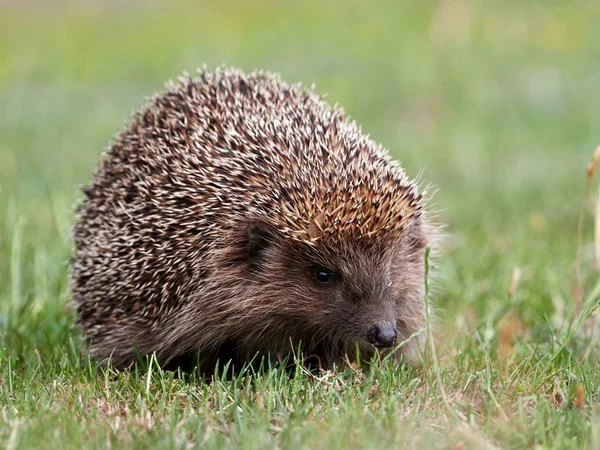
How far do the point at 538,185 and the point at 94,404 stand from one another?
5413mm

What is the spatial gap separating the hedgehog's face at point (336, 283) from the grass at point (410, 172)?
0.21m

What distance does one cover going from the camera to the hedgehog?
3941 mm

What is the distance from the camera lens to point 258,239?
13.4 ft

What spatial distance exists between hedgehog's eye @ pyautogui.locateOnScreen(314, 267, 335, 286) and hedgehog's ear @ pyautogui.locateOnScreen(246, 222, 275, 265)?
25 centimetres

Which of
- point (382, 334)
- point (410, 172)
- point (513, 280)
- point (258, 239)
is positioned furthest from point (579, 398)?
point (410, 172)

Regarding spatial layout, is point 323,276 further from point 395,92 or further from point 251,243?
point 395,92

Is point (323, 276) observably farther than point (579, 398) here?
Yes

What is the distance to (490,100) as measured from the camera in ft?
36.5

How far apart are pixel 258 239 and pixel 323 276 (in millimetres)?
336

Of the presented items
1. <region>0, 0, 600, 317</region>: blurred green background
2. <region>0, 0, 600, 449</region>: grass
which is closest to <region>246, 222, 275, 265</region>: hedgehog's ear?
<region>0, 0, 600, 449</region>: grass

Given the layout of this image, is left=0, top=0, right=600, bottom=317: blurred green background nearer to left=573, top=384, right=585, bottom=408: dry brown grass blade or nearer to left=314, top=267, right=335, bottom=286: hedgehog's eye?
left=314, top=267, right=335, bottom=286: hedgehog's eye

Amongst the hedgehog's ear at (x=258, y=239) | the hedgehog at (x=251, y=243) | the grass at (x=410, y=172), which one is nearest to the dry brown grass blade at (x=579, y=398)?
the grass at (x=410, y=172)

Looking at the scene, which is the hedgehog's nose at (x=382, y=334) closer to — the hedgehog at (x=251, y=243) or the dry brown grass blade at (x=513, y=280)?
the hedgehog at (x=251, y=243)

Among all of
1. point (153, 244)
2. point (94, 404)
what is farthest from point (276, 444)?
point (153, 244)
